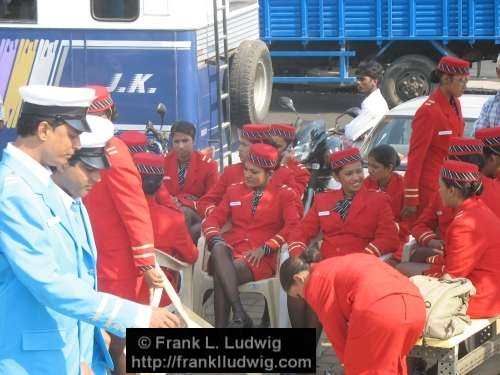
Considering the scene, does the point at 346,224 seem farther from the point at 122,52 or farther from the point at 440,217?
the point at 122,52

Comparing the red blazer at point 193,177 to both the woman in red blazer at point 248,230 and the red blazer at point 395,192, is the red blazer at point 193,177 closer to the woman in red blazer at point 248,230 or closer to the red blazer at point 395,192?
the woman in red blazer at point 248,230

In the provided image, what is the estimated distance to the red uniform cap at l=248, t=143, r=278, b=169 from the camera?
678cm

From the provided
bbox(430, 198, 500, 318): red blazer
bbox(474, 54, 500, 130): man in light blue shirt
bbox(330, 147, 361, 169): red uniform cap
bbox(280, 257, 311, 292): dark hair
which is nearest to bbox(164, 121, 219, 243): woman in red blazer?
bbox(330, 147, 361, 169): red uniform cap

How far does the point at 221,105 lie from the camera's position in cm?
999

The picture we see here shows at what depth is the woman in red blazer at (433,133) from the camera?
6.92 metres

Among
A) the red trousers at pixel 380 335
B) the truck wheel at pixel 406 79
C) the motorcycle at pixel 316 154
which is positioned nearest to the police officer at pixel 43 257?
the red trousers at pixel 380 335

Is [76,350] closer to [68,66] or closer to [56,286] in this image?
[56,286]

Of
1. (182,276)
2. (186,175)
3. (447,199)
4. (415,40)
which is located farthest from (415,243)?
(415,40)

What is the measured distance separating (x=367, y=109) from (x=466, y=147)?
3.00m

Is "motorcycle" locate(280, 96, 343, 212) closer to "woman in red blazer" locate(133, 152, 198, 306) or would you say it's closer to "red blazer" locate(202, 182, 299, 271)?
"red blazer" locate(202, 182, 299, 271)

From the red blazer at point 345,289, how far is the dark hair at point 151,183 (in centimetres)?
182

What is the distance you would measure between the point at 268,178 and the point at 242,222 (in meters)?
0.34

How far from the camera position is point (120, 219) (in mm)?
5559

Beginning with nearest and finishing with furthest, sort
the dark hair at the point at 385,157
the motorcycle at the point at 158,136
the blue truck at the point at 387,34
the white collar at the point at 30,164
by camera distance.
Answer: the white collar at the point at 30,164 < the dark hair at the point at 385,157 < the motorcycle at the point at 158,136 < the blue truck at the point at 387,34
